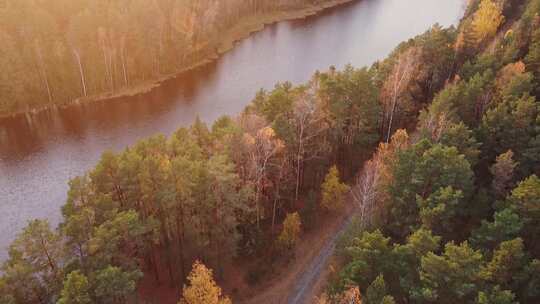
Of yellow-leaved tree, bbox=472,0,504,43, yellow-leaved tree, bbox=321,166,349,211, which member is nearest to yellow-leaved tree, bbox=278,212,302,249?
yellow-leaved tree, bbox=321,166,349,211

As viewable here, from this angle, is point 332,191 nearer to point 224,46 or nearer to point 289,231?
point 289,231

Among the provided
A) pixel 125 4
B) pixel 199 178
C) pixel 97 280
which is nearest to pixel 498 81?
pixel 199 178

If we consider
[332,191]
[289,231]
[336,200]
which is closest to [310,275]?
[289,231]

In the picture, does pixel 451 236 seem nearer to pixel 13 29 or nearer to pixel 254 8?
pixel 13 29

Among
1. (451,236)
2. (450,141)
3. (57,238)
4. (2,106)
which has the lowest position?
(2,106)

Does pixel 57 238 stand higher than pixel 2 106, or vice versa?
pixel 57 238

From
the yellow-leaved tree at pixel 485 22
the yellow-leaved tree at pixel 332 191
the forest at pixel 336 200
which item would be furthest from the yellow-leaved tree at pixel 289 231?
the yellow-leaved tree at pixel 485 22

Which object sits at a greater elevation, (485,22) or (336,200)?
(485,22)
